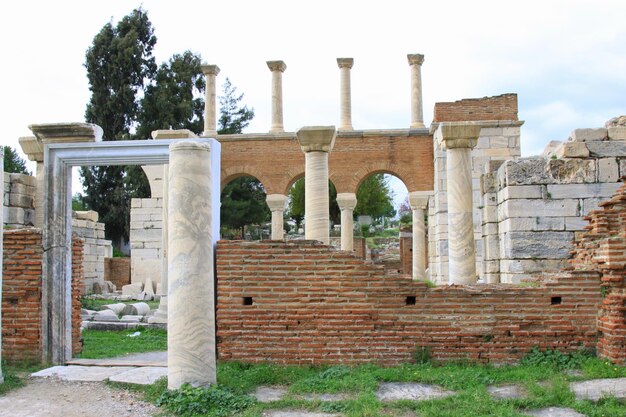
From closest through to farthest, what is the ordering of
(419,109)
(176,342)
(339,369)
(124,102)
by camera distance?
(176,342)
(339,369)
(419,109)
(124,102)

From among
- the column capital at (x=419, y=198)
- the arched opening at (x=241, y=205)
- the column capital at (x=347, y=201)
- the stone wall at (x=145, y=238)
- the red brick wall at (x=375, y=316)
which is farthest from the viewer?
the arched opening at (x=241, y=205)

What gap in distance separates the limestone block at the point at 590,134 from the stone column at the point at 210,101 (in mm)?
14159

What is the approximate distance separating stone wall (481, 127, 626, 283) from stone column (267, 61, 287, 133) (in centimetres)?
1268

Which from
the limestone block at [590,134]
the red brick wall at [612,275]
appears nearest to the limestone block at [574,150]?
the limestone block at [590,134]

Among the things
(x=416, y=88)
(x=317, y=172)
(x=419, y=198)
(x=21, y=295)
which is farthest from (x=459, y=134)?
(x=416, y=88)

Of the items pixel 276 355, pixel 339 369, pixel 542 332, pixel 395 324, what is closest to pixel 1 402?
pixel 276 355

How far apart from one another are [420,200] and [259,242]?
44.7 feet

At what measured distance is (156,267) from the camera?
1983cm

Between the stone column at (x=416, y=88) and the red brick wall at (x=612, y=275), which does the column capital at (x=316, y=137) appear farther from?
the stone column at (x=416, y=88)

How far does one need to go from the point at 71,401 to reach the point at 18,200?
24.7 feet

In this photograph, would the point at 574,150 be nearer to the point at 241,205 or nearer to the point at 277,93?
the point at 277,93

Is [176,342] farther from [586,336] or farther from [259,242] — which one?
[586,336]

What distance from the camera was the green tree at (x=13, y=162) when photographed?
1503 inches

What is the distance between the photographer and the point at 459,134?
9.89 metres
